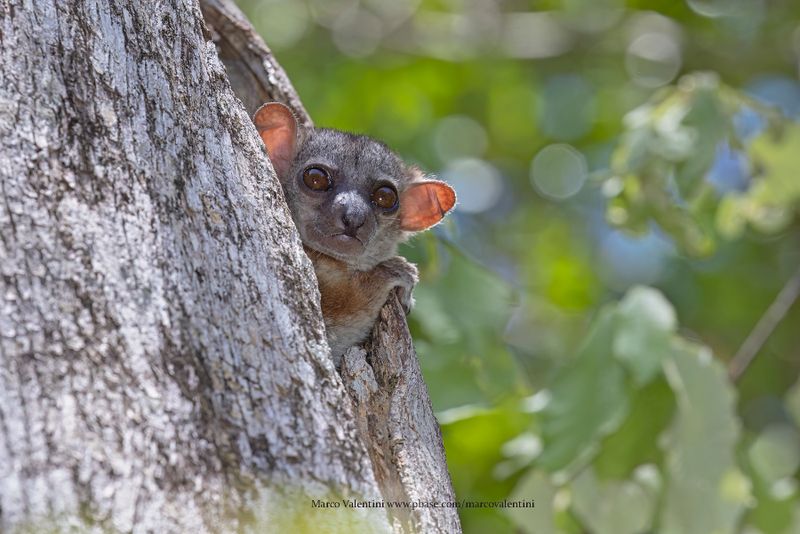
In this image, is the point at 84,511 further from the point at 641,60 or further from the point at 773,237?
the point at 773,237

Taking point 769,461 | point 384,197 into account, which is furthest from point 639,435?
point 384,197

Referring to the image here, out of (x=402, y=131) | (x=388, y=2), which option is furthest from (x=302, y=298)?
(x=388, y=2)

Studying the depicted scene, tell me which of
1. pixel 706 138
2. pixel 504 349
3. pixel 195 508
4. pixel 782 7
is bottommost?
pixel 195 508

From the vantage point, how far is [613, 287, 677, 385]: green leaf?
136 inches

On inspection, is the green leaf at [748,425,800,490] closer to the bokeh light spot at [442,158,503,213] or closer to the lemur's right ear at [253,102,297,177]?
the lemur's right ear at [253,102,297,177]

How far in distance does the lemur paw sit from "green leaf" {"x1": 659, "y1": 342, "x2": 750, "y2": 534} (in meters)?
0.95

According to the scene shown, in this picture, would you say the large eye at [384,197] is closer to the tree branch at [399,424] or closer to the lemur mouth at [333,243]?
the lemur mouth at [333,243]

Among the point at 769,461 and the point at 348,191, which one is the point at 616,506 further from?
the point at 348,191

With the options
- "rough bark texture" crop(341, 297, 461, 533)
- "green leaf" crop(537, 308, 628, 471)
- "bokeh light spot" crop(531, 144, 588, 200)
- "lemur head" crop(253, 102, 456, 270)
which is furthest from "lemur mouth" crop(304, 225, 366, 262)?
"bokeh light spot" crop(531, 144, 588, 200)

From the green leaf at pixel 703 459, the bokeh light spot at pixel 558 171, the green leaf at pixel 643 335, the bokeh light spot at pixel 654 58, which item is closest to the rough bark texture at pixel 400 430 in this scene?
the green leaf at pixel 643 335

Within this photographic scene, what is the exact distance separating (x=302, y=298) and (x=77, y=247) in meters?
0.46

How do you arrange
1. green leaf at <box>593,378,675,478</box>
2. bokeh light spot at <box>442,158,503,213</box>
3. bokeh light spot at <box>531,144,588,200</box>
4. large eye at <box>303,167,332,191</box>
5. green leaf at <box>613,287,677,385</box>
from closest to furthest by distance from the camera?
1. green leaf at <box>613,287,677,385</box>
2. large eye at <box>303,167,332,191</box>
3. green leaf at <box>593,378,675,478</box>
4. bokeh light spot at <box>442,158,503,213</box>
5. bokeh light spot at <box>531,144,588,200</box>

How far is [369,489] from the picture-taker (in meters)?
1.86

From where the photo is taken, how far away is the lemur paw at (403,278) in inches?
129
